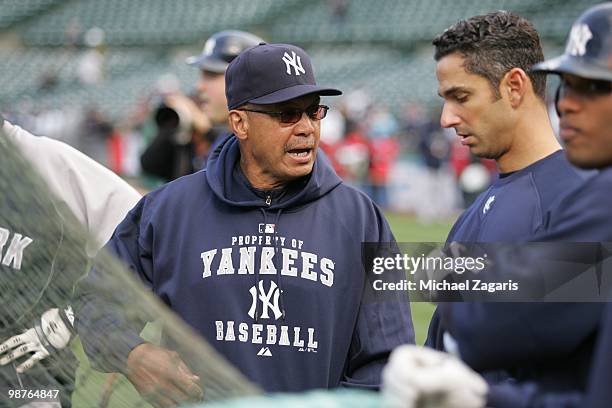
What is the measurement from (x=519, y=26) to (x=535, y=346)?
1.63m

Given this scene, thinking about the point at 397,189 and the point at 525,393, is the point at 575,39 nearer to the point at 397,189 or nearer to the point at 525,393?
the point at 525,393

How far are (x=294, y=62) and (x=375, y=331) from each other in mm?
945

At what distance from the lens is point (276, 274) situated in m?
3.42

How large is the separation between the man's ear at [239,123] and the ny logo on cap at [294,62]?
0.23 meters


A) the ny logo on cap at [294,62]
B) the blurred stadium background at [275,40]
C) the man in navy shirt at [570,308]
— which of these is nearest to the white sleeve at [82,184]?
the ny logo on cap at [294,62]

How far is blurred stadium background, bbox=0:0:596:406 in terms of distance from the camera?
20.9m

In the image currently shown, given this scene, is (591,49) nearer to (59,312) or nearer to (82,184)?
(59,312)

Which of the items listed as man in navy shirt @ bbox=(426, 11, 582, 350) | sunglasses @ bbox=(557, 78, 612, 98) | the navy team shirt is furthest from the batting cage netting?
sunglasses @ bbox=(557, 78, 612, 98)

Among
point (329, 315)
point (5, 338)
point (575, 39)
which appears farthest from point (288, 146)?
point (575, 39)

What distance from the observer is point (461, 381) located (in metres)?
1.87

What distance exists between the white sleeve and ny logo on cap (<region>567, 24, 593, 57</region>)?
1945mm

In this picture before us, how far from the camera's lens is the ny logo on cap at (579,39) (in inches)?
89.4

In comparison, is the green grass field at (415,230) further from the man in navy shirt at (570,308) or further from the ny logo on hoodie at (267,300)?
the man in navy shirt at (570,308)

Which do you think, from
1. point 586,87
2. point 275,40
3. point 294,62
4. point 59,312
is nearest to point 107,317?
point 59,312
